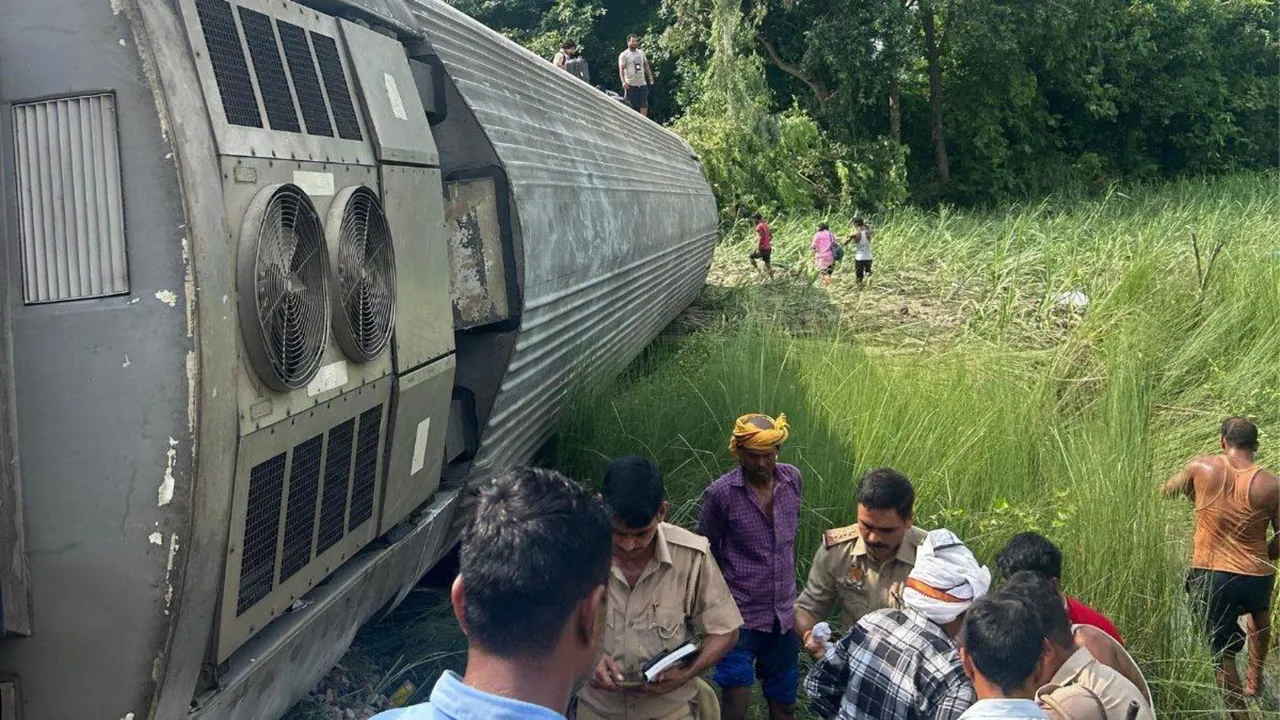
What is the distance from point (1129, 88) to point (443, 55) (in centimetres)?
2534

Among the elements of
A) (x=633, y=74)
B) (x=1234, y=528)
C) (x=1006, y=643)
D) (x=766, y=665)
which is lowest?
(x=766, y=665)

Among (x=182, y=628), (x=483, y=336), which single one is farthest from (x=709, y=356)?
(x=182, y=628)

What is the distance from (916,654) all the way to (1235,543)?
3147mm

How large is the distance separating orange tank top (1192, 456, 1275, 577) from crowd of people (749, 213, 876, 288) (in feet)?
27.9

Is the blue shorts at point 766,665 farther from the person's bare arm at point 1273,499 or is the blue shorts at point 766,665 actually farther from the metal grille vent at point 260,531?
the person's bare arm at point 1273,499

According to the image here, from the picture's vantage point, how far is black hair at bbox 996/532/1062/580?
342 cm

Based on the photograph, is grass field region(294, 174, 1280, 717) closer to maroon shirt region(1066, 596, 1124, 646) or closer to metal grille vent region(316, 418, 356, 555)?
metal grille vent region(316, 418, 356, 555)

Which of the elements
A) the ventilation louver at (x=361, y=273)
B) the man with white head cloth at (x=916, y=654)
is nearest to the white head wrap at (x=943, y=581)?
the man with white head cloth at (x=916, y=654)

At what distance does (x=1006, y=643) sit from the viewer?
2527 millimetres

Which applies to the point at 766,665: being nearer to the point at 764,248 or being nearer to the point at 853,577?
the point at 853,577

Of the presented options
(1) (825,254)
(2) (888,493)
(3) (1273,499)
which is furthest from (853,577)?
(1) (825,254)

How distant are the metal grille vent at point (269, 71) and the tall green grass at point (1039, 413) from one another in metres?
3.24

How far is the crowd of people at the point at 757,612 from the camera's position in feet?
5.35

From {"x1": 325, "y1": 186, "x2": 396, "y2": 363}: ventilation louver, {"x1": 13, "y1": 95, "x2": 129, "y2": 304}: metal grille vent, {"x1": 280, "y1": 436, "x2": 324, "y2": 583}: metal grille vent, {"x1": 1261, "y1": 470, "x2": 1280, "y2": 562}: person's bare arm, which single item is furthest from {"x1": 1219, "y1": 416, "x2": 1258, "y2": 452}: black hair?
{"x1": 13, "y1": 95, "x2": 129, "y2": 304}: metal grille vent
